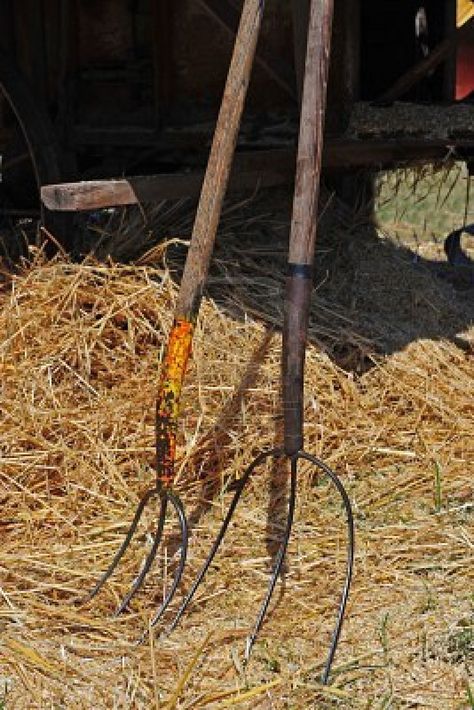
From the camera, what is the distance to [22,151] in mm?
6223

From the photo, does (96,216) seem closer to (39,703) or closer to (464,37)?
(464,37)

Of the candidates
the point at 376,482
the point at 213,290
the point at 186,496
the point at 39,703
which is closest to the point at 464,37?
the point at 213,290

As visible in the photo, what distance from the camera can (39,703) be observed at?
327cm

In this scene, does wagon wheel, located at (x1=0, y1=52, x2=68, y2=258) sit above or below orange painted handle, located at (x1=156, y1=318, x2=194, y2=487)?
above

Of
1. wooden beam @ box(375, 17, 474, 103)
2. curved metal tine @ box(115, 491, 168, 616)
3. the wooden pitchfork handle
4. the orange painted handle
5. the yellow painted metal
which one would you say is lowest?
curved metal tine @ box(115, 491, 168, 616)

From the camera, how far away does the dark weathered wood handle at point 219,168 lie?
3.95 m

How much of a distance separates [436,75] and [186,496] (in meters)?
3.20

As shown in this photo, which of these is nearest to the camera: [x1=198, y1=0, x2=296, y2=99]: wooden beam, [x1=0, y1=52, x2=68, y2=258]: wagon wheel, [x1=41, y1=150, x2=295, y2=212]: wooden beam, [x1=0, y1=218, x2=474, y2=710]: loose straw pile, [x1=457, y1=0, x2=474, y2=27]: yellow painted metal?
[x1=0, y1=218, x2=474, y2=710]: loose straw pile

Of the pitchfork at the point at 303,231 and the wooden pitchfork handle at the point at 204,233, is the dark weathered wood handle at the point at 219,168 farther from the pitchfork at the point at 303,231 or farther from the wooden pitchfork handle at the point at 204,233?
the pitchfork at the point at 303,231

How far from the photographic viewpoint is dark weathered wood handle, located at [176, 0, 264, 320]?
3.95 meters

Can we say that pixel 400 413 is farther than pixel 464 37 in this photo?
Result: No

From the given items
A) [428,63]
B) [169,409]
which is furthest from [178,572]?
[428,63]

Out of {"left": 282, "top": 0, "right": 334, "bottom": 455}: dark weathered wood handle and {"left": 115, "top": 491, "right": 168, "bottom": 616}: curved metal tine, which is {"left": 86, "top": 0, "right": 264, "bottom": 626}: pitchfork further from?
{"left": 282, "top": 0, "right": 334, "bottom": 455}: dark weathered wood handle

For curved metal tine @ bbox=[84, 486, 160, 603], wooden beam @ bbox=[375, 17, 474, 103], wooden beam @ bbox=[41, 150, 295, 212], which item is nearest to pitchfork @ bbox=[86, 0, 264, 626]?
curved metal tine @ bbox=[84, 486, 160, 603]
